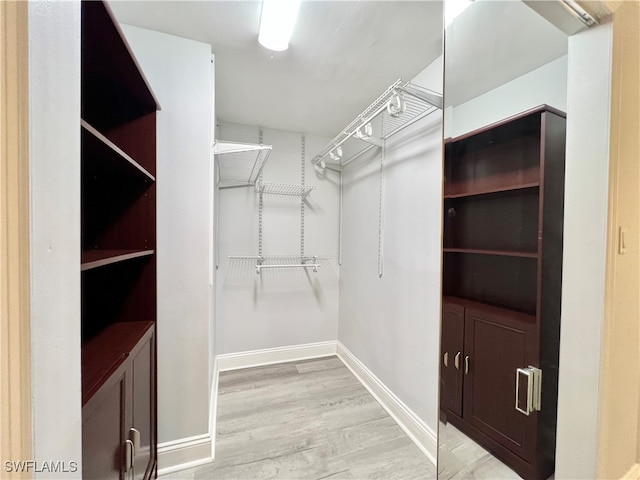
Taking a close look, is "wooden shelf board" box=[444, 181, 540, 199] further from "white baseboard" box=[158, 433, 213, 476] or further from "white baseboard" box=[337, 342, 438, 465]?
"white baseboard" box=[158, 433, 213, 476]

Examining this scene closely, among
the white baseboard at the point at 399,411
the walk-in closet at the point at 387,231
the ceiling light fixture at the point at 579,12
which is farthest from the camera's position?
the white baseboard at the point at 399,411

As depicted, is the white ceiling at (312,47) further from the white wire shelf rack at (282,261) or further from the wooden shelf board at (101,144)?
the white wire shelf rack at (282,261)

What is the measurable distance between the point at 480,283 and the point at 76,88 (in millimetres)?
1635

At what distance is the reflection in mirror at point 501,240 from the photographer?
1.10m

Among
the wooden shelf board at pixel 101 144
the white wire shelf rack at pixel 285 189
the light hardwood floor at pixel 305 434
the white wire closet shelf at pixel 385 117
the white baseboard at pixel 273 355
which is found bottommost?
the light hardwood floor at pixel 305 434

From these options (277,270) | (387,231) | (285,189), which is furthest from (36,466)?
(285,189)

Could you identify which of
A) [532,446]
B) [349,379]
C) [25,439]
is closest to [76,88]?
[25,439]

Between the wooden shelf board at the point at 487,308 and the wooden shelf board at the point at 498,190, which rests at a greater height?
the wooden shelf board at the point at 498,190

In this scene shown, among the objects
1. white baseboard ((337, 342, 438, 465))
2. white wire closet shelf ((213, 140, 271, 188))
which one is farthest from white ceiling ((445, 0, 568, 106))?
white baseboard ((337, 342, 438, 465))

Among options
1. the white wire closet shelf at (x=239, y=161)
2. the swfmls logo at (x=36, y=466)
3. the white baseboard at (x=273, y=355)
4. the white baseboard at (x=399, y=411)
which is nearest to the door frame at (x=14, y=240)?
the swfmls logo at (x=36, y=466)

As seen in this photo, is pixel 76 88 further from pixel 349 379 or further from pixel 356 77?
pixel 349 379

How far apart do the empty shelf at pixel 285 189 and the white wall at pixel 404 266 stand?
0.54m

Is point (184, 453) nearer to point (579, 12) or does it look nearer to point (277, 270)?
point (277, 270)

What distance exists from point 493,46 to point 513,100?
256 mm
